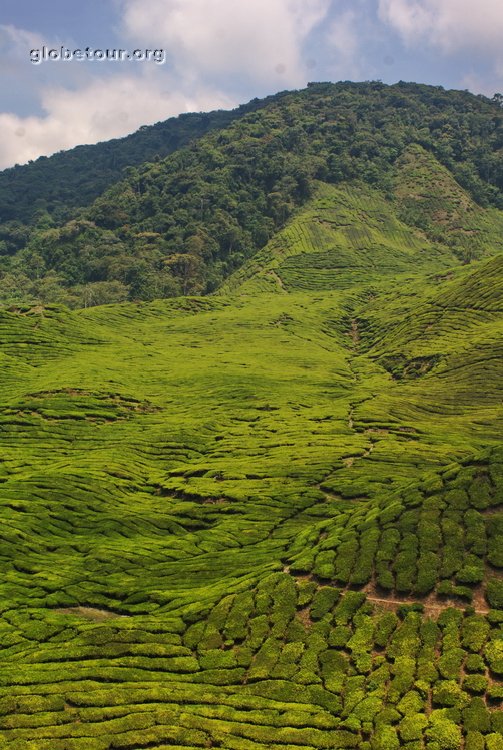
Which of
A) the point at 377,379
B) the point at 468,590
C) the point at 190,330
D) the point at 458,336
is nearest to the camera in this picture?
the point at 468,590

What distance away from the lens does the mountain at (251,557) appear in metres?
36.7

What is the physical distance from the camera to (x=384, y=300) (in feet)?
626

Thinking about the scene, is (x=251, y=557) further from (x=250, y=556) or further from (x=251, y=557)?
(x=250, y=556)

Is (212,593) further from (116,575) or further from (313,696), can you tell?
(313,696)

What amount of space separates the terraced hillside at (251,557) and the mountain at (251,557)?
18cm

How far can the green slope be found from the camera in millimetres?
36719

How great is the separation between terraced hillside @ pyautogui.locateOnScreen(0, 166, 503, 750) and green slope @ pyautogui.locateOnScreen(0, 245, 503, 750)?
0.56 ft

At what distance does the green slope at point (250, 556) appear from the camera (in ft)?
120

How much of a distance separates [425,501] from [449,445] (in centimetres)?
3413

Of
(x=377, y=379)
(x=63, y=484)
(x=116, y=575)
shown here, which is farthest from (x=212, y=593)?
(x=377, y=379)

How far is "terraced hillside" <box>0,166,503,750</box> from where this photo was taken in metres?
36.7

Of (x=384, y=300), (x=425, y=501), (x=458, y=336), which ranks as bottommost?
(x=425, y=501)

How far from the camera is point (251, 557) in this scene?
189ft

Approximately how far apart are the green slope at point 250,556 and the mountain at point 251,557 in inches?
7.1
